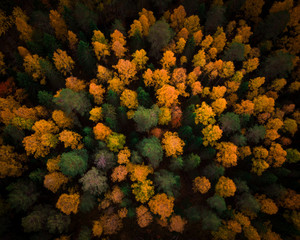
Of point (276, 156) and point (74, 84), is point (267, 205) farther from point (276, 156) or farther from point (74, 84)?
point (74, 84)

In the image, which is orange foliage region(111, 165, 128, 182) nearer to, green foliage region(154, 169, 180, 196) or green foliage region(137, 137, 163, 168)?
green foliage region(137, 137, 163, 168)

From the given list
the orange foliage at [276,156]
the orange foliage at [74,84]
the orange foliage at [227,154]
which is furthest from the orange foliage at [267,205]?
the orange foliage at [74,84]

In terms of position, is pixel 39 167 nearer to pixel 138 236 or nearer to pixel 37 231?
pixel 37 231

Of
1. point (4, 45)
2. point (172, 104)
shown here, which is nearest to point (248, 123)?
point (172, 104)

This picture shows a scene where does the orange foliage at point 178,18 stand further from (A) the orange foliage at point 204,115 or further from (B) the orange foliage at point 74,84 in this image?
(B) the orange foliage at point 74,84

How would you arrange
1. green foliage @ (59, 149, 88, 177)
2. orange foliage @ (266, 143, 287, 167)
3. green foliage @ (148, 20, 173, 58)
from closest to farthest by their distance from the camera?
green foliage @ (59, 149, 88, 177)
orange foliage @ (266, 143, 287, 167)
green foliage @ (148, 20, 173, 58)

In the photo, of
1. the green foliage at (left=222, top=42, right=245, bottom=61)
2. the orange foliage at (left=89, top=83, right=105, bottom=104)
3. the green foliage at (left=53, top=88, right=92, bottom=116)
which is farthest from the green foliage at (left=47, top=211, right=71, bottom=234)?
the green foliage at (left=222, top=42, right=245, bottom=61)
